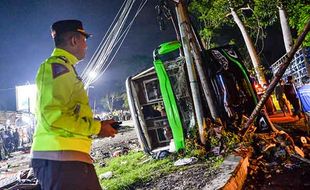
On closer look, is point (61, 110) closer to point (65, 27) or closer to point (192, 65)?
point (65, 27)

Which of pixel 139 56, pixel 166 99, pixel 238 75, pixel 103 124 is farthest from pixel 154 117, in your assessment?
pixel 139 56

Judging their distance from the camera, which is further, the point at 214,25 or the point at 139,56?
the point at 139,56

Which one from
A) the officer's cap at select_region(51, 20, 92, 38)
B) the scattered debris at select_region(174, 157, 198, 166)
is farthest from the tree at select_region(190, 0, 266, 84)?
the officer's cap at select_region(51, 20, 92, 38)

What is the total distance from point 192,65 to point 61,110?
4.69 metres

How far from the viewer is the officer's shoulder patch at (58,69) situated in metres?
2.19

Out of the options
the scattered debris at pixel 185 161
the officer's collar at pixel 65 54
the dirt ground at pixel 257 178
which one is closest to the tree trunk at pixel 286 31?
the scattered debris at pixel 185 161

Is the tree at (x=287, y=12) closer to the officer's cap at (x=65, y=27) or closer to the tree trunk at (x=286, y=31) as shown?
the tree trunk at (x=286, y=31)

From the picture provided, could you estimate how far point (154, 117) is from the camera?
25.4ft

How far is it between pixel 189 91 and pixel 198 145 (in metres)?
1.38

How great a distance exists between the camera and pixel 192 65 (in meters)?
6.51

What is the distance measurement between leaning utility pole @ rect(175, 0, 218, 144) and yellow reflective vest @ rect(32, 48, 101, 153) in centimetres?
433

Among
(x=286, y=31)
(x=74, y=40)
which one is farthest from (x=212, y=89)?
(x=286, y=31)

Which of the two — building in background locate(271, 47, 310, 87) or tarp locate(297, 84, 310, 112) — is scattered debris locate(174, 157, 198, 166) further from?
building in background locate(271, 47, 310, 87)

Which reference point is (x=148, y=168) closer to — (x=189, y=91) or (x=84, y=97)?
(x=189, y=91)
